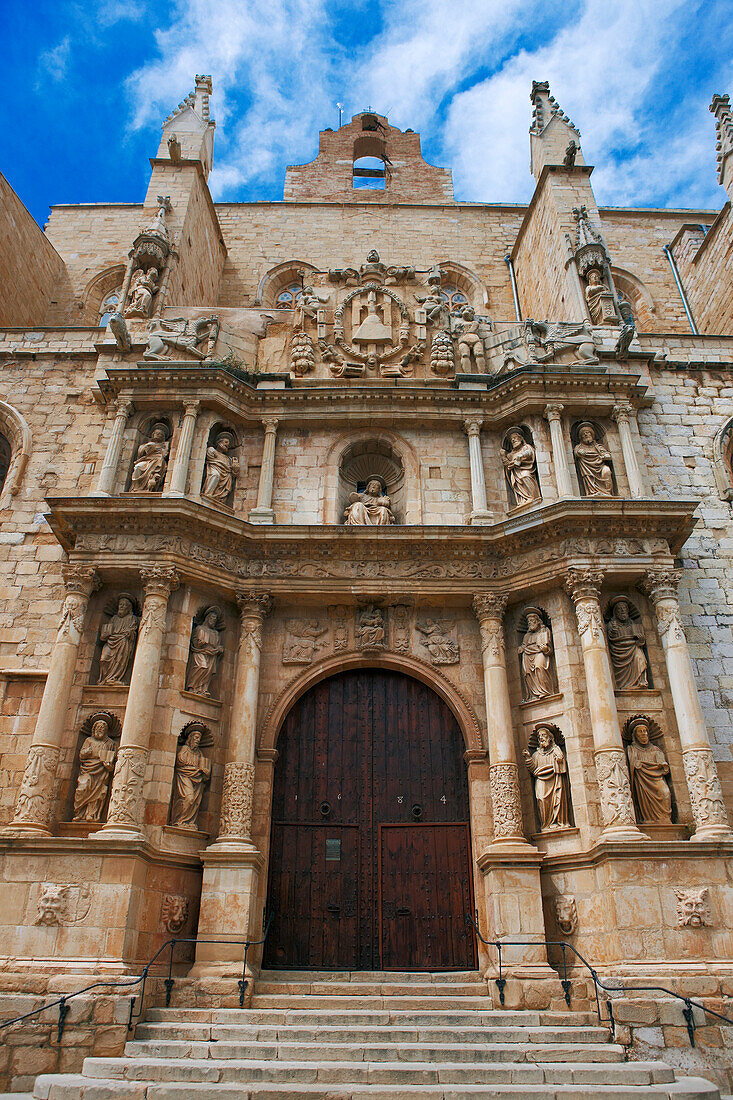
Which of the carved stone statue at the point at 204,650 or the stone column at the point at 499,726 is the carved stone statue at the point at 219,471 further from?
the stone column at the point at 499,726

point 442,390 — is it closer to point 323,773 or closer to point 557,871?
point 323,773

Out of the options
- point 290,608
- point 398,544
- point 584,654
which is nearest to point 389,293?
point 398,544

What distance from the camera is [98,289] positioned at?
2103 cm

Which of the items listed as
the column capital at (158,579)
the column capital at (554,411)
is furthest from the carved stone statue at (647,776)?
the column capital at (158,579)

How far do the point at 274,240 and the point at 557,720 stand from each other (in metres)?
15.4

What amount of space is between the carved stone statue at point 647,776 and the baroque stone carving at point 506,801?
4.89 ft

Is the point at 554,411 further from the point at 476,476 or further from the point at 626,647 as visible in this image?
the point at 626,647

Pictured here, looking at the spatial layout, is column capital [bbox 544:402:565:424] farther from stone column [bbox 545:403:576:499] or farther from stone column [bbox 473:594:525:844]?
stone column [bbox 473:594:525:844]

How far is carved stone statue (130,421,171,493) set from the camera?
41.8ft

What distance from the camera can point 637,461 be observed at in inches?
505

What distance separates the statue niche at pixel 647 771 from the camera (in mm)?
10359

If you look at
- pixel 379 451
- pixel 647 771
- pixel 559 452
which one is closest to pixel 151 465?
pixel 379 451

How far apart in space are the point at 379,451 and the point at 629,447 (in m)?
4.11

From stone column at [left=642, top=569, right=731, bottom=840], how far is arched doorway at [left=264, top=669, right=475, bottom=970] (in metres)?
3.04
